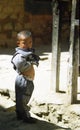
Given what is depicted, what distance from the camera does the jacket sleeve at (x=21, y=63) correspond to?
412cm

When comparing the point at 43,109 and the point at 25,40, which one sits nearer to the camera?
the point at 25,40

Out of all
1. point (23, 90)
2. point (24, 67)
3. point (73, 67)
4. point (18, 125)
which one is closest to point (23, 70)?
point (24, 67)

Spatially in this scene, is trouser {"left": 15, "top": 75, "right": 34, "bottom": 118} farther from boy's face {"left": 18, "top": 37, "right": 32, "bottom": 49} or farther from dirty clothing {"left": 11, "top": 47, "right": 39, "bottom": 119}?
boy's face {"left": 18, "top": 37, "right": 32, "bottom": 49}

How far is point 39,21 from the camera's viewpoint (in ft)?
36.7

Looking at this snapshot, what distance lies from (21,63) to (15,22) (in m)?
6.89

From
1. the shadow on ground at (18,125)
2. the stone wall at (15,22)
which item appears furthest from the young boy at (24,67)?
the stone wall at (15,22)

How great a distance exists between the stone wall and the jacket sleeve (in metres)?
6.62

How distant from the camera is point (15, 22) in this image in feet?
35.7

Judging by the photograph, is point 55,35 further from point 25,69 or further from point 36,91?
point 25,69

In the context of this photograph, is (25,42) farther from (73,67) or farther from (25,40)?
(73,67)

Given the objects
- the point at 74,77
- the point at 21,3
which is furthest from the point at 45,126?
the point at 21,3

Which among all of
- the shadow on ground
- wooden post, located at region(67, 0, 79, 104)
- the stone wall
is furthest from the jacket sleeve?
the stone wall

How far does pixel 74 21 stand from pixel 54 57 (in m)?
0.92

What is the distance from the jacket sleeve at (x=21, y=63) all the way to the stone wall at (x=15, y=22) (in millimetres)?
6616
